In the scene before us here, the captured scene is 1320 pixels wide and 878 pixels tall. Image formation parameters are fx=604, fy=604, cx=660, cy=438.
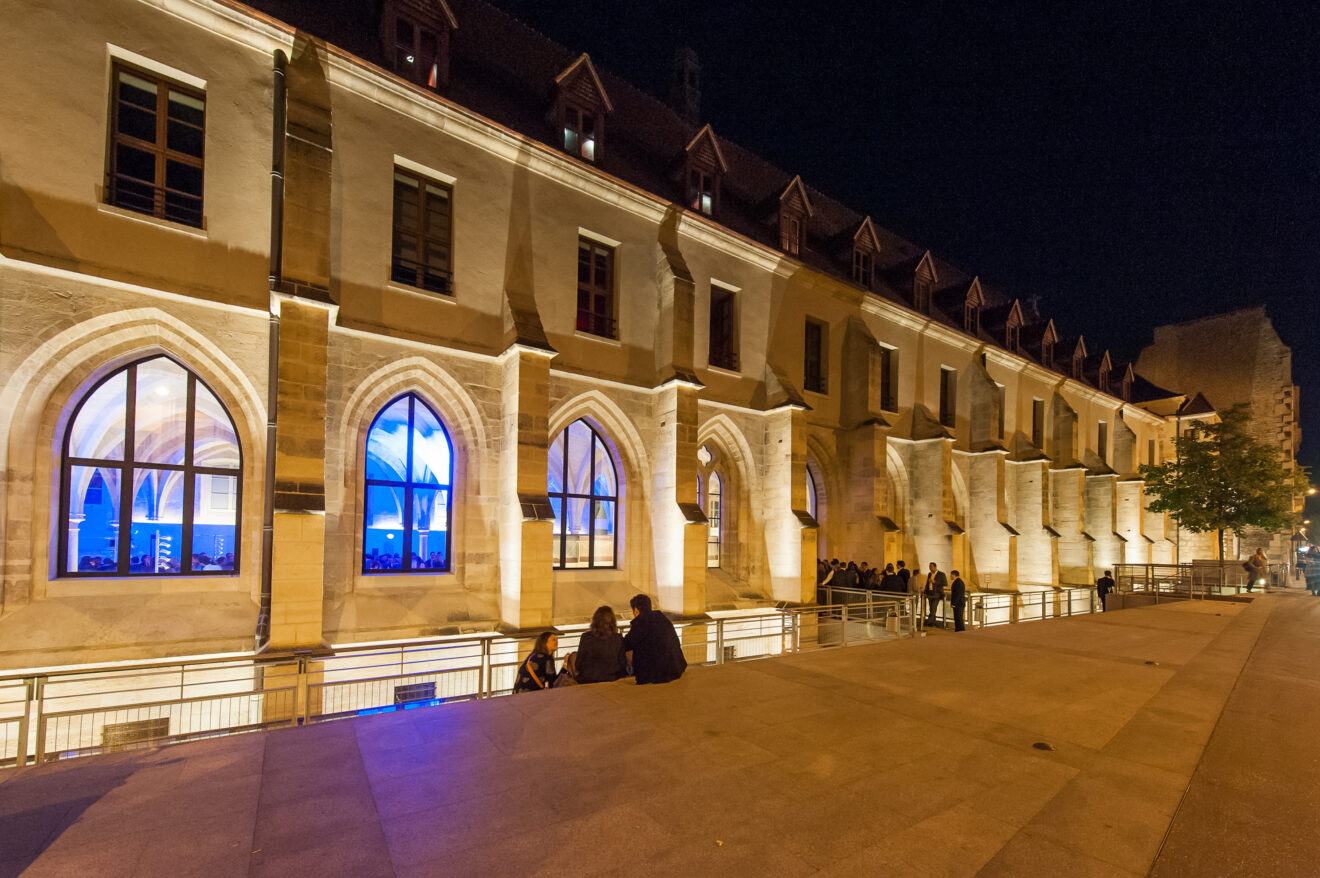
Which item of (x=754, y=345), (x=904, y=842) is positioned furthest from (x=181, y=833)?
(x=754, y=345)

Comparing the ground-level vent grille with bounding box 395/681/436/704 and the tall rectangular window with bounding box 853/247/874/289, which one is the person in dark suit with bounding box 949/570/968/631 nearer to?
the tall rectangular window with bounding box 853/247/874/289

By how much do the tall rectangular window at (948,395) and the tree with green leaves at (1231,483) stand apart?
10.3 meters

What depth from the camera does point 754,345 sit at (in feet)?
54.4

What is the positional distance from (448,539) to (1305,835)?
11129 millimetres

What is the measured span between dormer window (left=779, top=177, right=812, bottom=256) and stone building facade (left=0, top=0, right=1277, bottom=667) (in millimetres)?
105

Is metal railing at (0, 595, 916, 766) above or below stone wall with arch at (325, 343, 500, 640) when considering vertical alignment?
below

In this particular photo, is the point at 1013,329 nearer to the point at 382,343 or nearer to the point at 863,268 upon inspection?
the point at 863,268

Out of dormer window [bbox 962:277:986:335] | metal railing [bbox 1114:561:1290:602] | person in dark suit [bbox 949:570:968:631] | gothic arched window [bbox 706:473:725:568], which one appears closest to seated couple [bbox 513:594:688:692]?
gothic arched window [bbox 706:473:725:568]

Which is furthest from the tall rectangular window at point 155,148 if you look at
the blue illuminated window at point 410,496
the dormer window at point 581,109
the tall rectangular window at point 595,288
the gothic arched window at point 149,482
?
the tall rectangular window at point 595,288

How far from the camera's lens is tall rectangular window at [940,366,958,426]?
73.9 feet

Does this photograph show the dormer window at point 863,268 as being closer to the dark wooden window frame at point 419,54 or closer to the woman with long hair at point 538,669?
the dark wooden window frame at point 419,54

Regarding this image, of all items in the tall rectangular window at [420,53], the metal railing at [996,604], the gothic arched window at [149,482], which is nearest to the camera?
the gothic arched window at [149,482]

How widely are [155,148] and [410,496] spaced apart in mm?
6415

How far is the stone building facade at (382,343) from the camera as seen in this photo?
8.21 m
